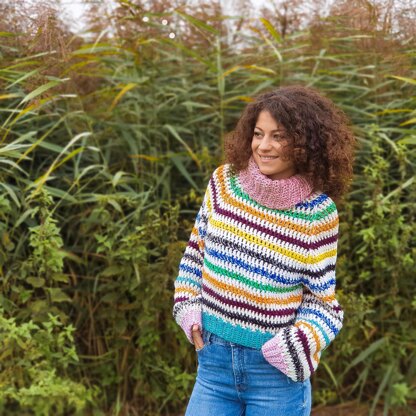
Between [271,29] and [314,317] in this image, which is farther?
[271,29]

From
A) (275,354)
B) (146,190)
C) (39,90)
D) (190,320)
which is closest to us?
(275,354)

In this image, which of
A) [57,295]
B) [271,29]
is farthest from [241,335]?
[271,29]

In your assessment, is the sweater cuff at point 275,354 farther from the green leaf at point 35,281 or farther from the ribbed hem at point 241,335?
the green leaf at point 35,281

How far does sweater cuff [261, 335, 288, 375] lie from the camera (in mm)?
1912

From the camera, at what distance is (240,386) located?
1.98 metres

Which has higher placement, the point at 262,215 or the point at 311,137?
the point at 311,137

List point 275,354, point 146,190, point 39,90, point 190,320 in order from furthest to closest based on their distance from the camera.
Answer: point 146,190 → point 39,90 → point 190,320 → point 275,354

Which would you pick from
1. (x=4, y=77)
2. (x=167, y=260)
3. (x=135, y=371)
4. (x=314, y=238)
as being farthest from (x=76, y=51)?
(x=314, y=238)

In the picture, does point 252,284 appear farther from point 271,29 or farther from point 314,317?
point 271,29

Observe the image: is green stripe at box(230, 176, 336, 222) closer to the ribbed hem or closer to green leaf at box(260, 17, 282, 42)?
the ribbed hem

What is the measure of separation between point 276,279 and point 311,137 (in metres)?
0.41

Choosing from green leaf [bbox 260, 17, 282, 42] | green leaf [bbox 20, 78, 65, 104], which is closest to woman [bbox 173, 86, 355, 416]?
green leaf [bbox 20, 78, 65, 104]

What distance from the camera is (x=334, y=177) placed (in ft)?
6.68

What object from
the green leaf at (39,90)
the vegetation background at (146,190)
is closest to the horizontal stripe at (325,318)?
the vegetation background at (146,190)
